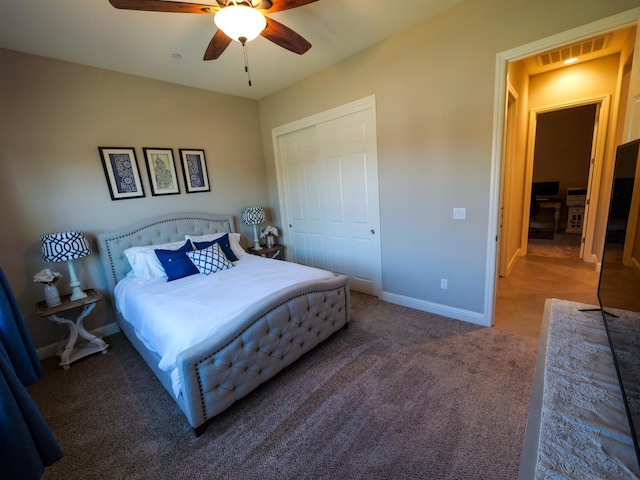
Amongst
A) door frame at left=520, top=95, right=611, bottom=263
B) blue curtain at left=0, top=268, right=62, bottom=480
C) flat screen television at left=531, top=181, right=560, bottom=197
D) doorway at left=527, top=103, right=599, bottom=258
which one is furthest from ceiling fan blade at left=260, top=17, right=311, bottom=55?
flat screen television at left=531, top=181, right=560, bottom=197

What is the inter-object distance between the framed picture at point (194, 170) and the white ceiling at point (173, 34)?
0.85 meters

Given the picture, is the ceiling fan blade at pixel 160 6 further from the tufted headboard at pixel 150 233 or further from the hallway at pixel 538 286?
the hallway at pixel 538 286

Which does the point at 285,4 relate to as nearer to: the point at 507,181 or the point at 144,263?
the point at 144,263

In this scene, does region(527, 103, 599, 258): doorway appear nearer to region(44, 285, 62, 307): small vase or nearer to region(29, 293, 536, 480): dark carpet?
region(29, 293, 536, 480): dark carpet

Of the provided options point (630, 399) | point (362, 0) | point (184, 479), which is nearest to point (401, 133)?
point (362, 0)

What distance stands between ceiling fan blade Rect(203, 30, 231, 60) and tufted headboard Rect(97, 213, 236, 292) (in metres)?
1.90

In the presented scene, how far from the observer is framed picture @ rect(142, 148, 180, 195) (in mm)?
3152

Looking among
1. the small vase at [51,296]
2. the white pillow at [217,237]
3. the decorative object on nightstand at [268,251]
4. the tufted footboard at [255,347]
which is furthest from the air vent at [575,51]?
the small vase at [51,296]

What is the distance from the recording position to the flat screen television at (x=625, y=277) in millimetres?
919

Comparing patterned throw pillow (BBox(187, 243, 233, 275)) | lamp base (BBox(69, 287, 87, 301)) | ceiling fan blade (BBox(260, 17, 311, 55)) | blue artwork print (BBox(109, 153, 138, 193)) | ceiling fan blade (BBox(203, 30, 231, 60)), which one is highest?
ceiling fan blade (BBox(203, 30, 231, 60))

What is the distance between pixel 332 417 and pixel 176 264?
6.70 ft

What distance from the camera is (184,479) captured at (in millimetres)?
1401

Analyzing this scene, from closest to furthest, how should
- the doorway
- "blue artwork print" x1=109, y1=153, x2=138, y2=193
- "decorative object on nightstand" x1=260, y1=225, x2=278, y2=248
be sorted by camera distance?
"blue artwork print" x1=109, y1=153, x2=138, y2=193 → "decorative object on nightstand" x1=260, y1=225, x2=278, y2=248 → the doorway

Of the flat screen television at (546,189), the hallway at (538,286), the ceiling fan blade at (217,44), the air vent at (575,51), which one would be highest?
the air vent at (575,51)
